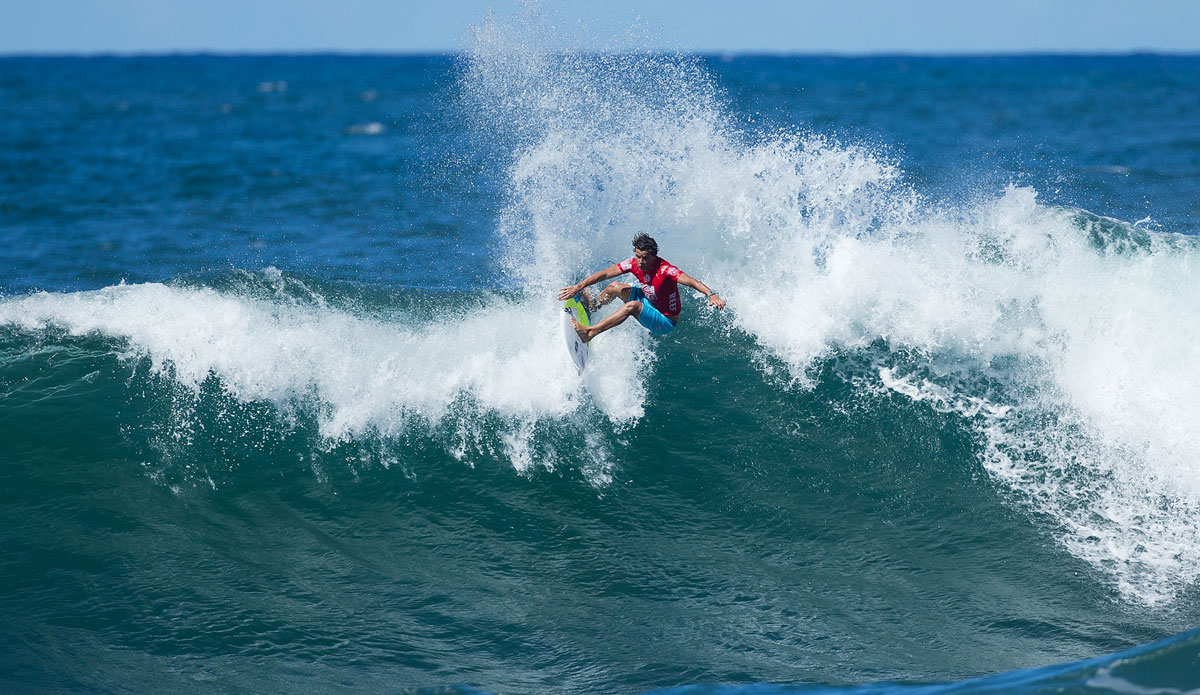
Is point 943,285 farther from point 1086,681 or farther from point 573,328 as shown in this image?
point 1086,681

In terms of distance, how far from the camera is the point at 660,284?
29.1ft

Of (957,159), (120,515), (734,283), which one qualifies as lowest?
(120,515)

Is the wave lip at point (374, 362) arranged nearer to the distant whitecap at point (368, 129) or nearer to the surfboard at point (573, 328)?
the surfboard at point (573, 328)

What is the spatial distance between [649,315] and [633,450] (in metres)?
1.35

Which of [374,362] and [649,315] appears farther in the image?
[374,362]

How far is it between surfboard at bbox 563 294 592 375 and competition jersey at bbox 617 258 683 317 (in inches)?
23.5

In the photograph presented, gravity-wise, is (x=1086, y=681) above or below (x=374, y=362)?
below

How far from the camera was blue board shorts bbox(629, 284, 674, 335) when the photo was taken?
8805 millimetres

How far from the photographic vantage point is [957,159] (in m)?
23.8

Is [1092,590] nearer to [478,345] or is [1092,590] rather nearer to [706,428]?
[706,428]

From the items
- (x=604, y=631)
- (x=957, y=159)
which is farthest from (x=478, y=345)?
(x=957, y=159)

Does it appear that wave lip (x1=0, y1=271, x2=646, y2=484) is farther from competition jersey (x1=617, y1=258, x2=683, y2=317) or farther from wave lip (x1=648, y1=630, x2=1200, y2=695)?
wave lip (x1=648, y1=630, x2=1200, y2=695)

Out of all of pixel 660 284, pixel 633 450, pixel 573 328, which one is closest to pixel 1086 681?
pixel 633 450

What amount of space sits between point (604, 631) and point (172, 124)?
3766 cm
